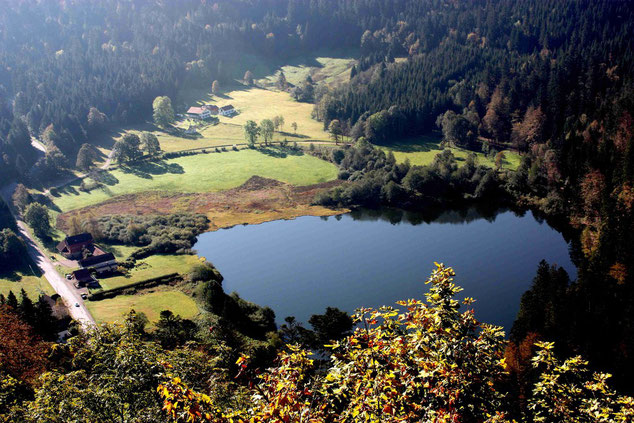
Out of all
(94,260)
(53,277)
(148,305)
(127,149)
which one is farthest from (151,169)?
(148,305)

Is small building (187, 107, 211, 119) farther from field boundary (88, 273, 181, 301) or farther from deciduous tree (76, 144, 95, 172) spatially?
field boundary (88, 273, 181, 301)

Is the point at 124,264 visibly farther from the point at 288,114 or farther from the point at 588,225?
the point at 288,114

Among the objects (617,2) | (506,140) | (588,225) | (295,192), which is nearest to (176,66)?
(295,192)

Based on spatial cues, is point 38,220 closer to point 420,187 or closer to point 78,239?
point 78,239

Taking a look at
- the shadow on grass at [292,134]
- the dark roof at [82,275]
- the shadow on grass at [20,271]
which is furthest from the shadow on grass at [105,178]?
the shadow on grass at [292,134]

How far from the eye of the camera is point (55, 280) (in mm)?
70750

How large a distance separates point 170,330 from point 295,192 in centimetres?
6063

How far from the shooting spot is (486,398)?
12695 millimetres

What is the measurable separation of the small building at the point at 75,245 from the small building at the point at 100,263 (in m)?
5.34

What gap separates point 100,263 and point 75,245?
8.23 meters

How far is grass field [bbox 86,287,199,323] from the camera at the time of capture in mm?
58875

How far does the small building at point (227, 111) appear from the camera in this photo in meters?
155

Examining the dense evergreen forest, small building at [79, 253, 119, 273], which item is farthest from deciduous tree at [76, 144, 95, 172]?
small building at [79, 253, 119, 273]

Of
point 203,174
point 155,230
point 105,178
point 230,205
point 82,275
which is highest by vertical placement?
point 82,275
